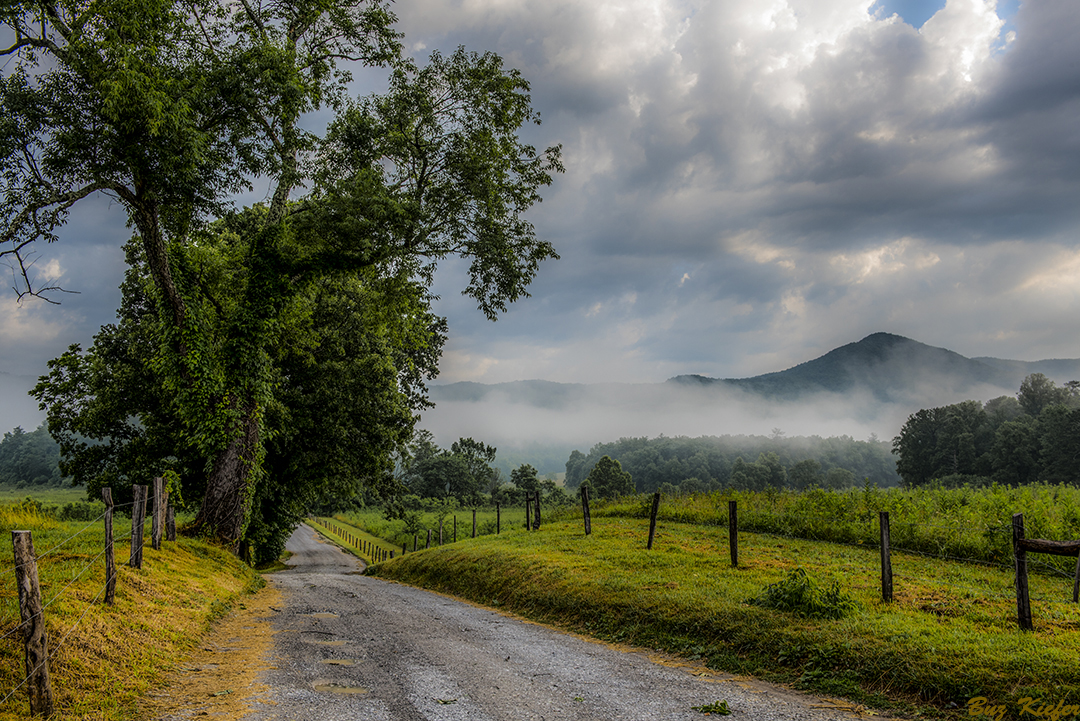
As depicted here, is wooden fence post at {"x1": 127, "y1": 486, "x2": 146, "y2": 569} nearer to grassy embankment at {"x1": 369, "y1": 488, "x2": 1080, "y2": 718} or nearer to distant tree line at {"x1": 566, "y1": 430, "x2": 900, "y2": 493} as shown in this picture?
grassy embankment at {"x1": 369, "y1": 488, "x2": 1080, "y2": 718}

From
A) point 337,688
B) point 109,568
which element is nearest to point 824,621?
point 337,688

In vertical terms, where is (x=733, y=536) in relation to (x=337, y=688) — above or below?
above

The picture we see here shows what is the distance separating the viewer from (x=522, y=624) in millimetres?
11375

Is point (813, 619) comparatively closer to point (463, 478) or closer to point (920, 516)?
point (920, 516)

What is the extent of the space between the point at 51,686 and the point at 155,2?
15.0m


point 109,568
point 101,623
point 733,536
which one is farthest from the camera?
point 733,536

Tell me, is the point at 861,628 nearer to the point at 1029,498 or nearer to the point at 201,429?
the point at 1029,498

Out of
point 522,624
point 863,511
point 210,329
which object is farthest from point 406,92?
point 863,511

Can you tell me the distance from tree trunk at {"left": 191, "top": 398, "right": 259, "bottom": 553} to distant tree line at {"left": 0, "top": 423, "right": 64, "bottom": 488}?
119 meters

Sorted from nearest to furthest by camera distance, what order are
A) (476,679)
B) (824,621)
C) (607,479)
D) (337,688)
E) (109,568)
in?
(337,688) → (476,679) → (109,568) → (824,621) → (607,479)

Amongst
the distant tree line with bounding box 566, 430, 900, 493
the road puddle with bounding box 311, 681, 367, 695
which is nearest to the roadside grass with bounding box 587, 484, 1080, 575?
the road puddle with bounding box 311, 681, 367, 695

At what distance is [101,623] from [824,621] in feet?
32.9

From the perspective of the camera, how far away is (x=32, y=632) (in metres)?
4.82

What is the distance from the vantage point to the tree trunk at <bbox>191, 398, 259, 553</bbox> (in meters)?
16.2
